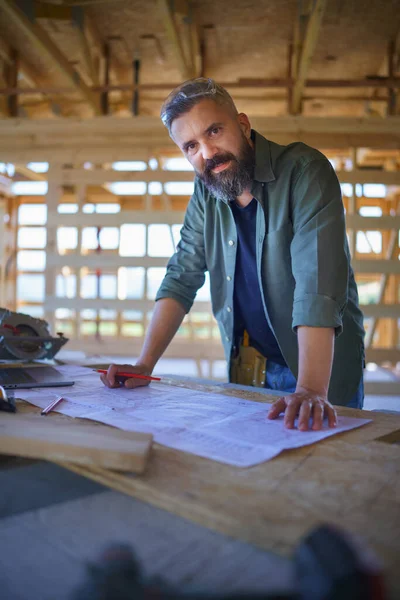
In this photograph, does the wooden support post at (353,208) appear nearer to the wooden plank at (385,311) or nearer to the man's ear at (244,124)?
the wooden plank at (385,311)

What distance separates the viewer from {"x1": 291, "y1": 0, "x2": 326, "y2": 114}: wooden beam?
2.95m

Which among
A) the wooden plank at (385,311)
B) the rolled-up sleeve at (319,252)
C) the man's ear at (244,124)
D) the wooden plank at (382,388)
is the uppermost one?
the man's ear at (244,124)

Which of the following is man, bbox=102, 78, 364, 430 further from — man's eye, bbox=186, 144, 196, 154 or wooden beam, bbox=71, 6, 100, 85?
wooden beam, bbox=71, 6, 100, 85

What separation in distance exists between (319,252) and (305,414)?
538 mm

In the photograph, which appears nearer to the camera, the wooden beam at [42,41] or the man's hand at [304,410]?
the man's hand at [304,410]

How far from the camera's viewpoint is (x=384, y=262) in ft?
14.2

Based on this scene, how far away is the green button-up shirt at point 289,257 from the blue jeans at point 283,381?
53 mm

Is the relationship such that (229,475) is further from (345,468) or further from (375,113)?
(375,113)

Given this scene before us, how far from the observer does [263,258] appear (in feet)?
5.50

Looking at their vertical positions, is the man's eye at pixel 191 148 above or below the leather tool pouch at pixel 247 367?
above

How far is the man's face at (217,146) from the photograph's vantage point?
60.1 inches

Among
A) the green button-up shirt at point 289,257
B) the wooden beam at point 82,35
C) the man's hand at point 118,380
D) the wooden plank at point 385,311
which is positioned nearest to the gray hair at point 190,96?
the green button-up shirt at point 289,257

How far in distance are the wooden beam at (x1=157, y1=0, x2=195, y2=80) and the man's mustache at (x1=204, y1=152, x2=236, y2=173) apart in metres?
1.92

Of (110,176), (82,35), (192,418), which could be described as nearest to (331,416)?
(192,418)
